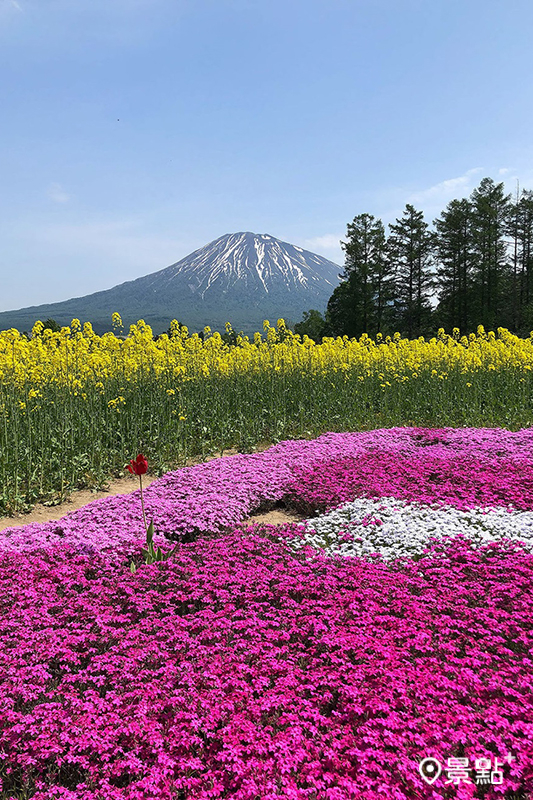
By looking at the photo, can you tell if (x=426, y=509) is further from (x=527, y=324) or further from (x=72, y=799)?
(x=527, y=324)

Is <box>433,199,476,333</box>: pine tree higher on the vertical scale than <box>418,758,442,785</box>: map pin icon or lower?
higher

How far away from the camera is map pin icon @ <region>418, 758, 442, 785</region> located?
7.89 feet

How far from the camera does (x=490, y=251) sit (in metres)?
58.7

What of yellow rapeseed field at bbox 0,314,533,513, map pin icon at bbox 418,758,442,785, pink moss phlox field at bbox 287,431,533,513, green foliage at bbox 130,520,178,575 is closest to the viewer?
map pin icon at bbox 418,758,442,785

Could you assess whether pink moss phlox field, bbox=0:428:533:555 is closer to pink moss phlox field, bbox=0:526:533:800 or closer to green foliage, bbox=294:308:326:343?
pink moss phlox field, bbox=0:526:533:800

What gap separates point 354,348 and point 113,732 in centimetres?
1686

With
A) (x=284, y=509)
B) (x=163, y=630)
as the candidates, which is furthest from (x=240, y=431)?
(x=163, y=630)

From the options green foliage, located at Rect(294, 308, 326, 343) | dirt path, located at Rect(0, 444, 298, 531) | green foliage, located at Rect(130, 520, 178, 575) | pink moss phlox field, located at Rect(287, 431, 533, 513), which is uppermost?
green foliage, located at Rect(294, 308, 326, 343)

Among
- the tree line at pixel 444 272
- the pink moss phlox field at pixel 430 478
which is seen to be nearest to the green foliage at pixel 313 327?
the tree line at pixel 444 272

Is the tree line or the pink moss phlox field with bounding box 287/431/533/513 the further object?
the tree line

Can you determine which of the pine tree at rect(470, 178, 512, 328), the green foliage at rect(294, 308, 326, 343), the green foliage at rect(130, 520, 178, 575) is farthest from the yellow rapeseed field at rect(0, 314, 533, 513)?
the green foliage at rect(294, 308, 326, 343)

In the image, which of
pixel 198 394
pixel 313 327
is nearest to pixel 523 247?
pixel 313 327

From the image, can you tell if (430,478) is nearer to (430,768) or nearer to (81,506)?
(81,506)

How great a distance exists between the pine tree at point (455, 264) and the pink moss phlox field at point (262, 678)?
59910 millimetres
